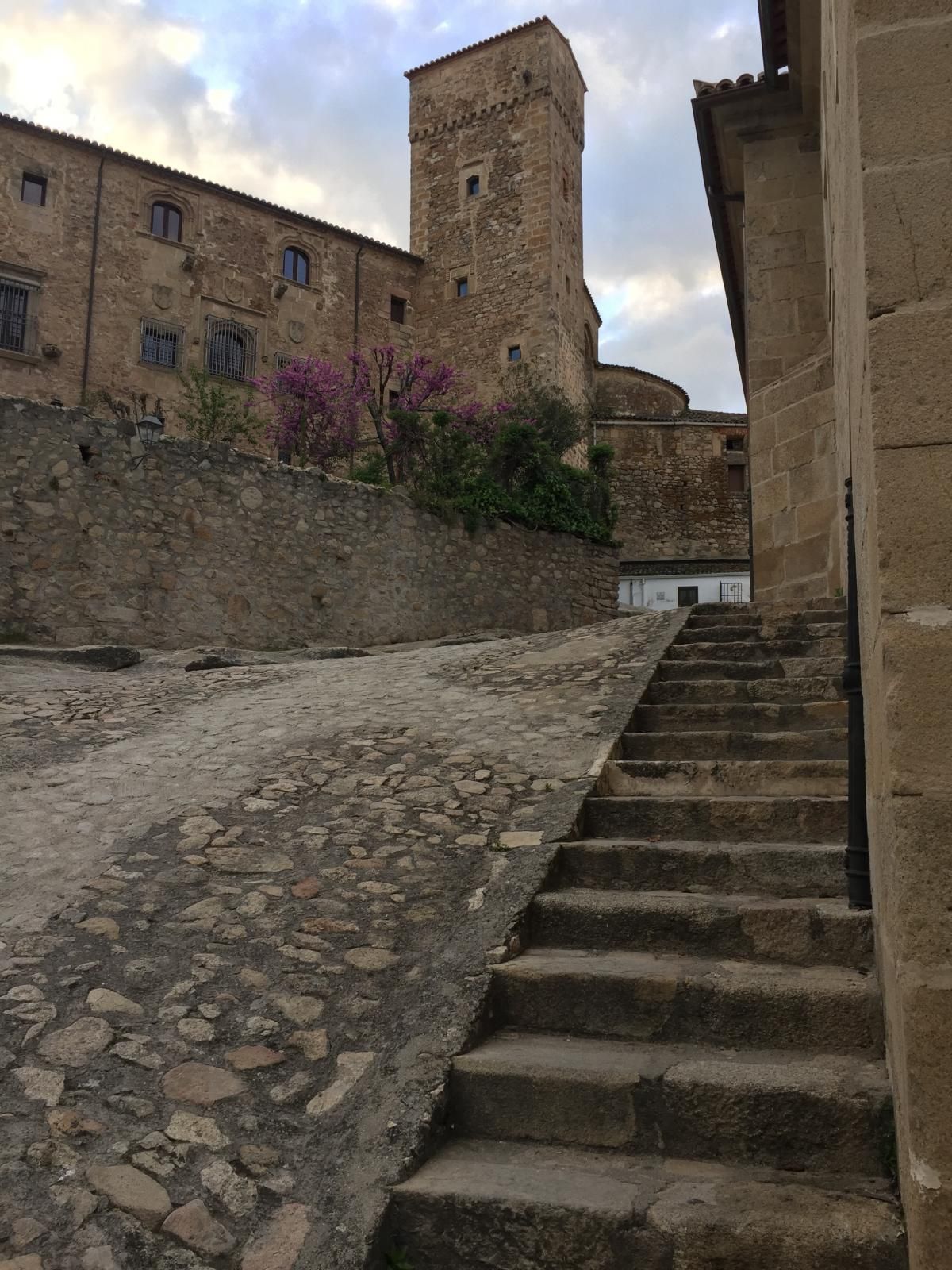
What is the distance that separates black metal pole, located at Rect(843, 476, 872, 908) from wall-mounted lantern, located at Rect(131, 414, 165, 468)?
929 centimetres

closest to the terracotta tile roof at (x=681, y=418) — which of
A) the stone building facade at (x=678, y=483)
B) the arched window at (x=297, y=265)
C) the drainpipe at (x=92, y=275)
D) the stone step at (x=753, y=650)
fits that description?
the stone building facade at (x=678, y=483)

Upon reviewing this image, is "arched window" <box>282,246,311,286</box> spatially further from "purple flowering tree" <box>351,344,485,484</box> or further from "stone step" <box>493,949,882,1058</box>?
"stone step" <box>493,949,882,1058</box>

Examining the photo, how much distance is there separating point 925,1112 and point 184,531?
34.3 ft

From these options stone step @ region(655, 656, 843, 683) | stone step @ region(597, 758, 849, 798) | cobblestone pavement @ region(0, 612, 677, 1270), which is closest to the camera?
cobblestone pavement @ region(0, 612, 677, 1270)

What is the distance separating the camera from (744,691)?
5.49m

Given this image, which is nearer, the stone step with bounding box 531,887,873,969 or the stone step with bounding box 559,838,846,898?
the stone step with bounding box 531,887,873,969

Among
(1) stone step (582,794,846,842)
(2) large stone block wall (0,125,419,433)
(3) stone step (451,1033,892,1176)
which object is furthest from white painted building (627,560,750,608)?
(3) stone step (451,1033,892,1176)

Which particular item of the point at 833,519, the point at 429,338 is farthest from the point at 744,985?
the point at 429,338

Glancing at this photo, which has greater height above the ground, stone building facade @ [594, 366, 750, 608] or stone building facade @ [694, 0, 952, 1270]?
stone building facade @ [594, 366, 750, 608]

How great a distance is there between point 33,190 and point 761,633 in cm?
2157

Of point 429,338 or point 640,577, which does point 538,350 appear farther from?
point 640,577

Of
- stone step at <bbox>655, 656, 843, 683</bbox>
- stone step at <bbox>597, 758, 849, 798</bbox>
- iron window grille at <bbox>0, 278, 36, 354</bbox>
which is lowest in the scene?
stone step at <bbox>597, 758, 849, 798</bbox>

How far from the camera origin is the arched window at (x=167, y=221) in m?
23.2

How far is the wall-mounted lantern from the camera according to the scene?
35.5ft
